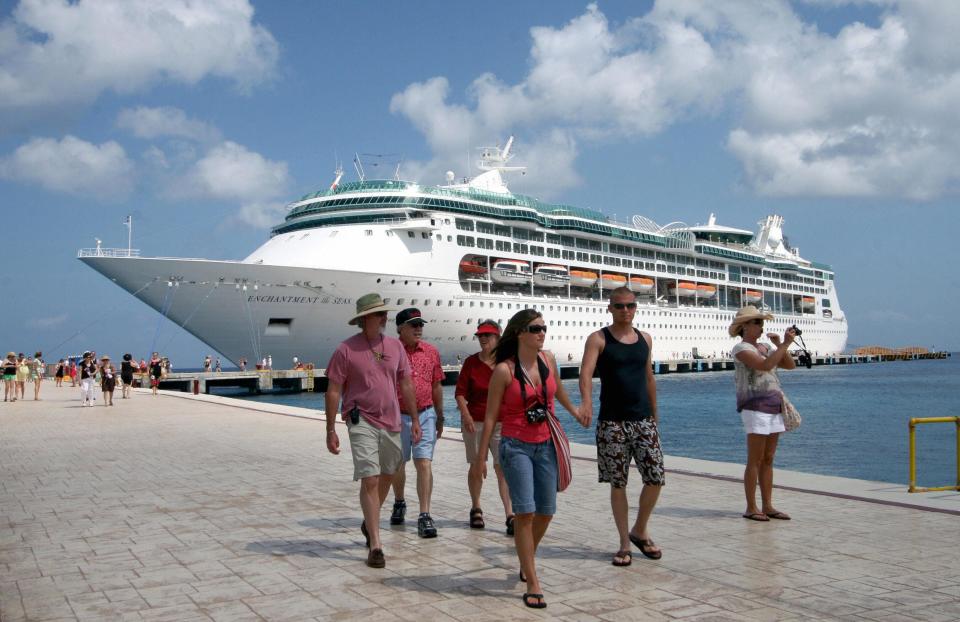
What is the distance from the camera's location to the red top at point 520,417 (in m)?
4.66

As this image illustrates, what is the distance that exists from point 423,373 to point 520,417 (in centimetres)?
196

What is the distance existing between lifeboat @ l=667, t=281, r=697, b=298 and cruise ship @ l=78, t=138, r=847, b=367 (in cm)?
11

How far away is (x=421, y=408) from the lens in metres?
6.51

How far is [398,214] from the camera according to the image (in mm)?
42344

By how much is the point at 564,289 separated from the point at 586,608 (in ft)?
162

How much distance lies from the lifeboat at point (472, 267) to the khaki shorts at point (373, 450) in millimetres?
38493

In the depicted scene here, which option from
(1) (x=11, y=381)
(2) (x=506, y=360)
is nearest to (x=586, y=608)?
(2) (x=506, y=360)

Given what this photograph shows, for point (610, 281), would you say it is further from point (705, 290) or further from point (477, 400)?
point (477, 400)

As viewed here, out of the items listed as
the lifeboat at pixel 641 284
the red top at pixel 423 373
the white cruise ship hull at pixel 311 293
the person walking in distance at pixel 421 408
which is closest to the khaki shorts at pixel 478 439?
the person walking in distance at pixel 421 408

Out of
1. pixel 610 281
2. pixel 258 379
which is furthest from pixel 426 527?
pixel 610 281

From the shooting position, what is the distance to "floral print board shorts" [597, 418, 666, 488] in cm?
543

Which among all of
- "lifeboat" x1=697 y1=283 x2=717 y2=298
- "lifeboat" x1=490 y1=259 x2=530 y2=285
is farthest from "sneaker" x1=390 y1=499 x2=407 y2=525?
"lifeboat" x1=697 y1=283 x2=717 y2=298

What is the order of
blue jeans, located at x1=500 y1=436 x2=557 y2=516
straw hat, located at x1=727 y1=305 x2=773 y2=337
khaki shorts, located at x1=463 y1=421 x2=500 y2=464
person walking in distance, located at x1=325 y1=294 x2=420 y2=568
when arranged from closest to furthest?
blue jeans, located at x1=500 y1=436 x2=557 y2=516 < person walking in distance, located at x1=325 y1=294 x2=420 y2=568 < khaki shorts, located at x1=463 y1=421 x2=500 y2=464 < straw hat, located at x1=727 y1=305 x2=773 y2=337

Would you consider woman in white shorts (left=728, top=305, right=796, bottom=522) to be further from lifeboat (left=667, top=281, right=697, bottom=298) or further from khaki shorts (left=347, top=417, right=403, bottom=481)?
lifeboat (left=667, top=281, right=697, bottom=298)
